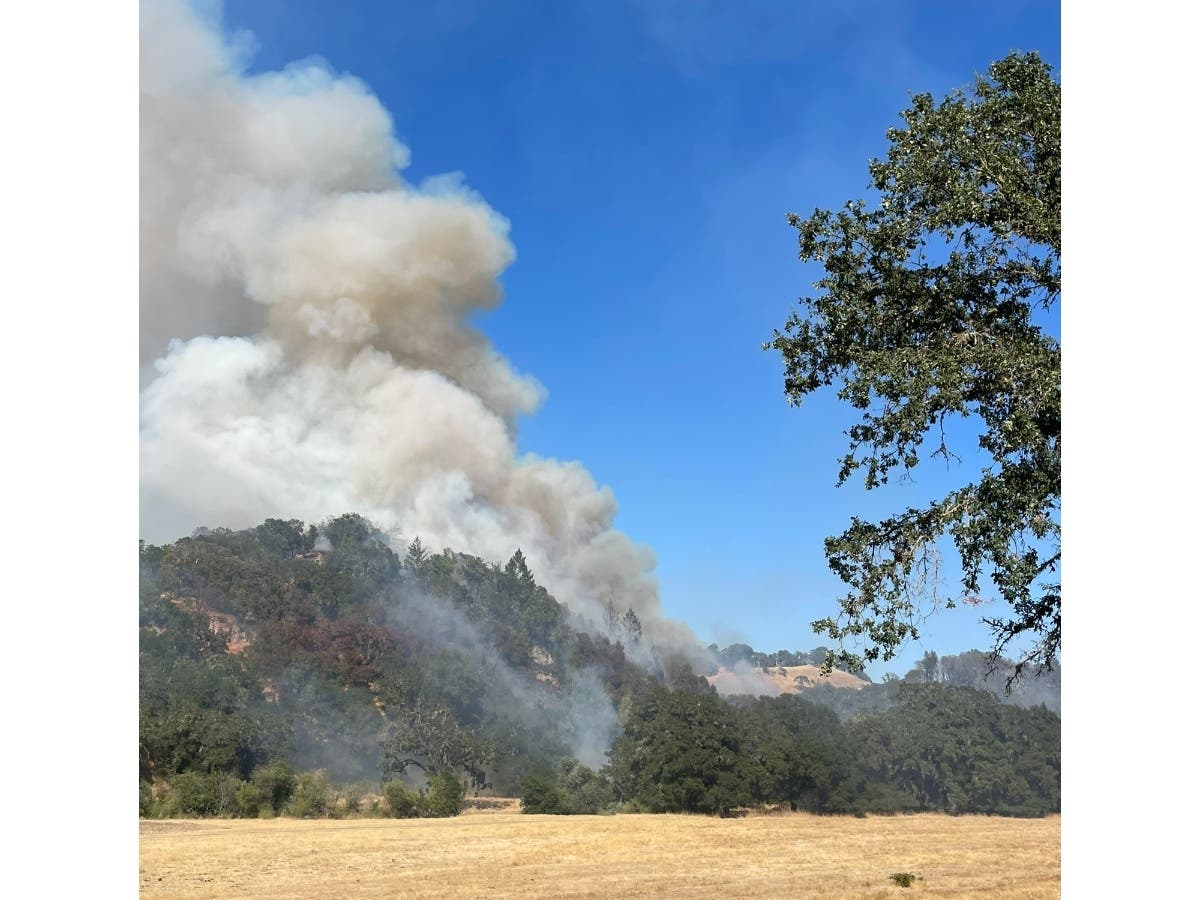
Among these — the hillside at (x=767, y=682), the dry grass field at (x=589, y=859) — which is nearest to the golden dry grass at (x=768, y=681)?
the hillside at (x=767, y=682)

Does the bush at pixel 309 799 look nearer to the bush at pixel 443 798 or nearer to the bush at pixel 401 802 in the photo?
the bush at pixel 401 802

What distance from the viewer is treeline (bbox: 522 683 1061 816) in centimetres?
6731

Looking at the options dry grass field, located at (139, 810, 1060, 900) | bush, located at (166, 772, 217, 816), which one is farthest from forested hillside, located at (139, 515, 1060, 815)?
dry grass field, located at (139, 810, 1060, 900)

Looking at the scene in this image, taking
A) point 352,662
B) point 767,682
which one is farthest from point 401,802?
point 767,682

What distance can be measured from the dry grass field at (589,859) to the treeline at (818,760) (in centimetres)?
617

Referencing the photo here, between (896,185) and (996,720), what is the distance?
7841cm

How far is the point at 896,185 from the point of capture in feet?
50.9

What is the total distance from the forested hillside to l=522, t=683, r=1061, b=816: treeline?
0.15 meters

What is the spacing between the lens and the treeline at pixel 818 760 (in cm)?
6731

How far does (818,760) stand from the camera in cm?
7181
